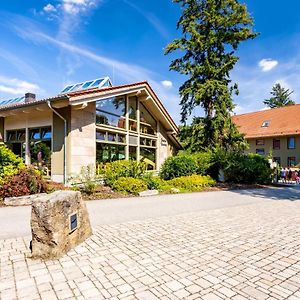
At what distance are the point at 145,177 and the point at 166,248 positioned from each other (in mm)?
8271

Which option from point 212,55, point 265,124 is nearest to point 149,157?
point 212,55

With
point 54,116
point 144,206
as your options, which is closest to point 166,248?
point 144,206

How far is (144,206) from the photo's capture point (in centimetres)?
901

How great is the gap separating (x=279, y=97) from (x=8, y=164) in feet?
210

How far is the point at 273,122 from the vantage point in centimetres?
3672

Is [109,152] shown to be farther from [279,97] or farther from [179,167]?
[279,97]

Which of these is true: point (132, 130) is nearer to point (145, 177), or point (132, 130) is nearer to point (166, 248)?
point (145, 177)

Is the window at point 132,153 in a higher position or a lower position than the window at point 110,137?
lower

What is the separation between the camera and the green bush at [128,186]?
11.6 meters

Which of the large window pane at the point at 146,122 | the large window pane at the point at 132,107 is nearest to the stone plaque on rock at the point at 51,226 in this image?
the large window pane at the point at 132,107

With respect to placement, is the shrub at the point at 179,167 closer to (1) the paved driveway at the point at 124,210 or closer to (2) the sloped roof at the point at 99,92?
(2) the sloped roof at the point at 99,92

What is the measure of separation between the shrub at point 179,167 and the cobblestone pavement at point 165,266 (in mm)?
9173

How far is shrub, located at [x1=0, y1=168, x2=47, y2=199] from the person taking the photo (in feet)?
29.1

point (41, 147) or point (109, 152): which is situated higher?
point (41, 147)
